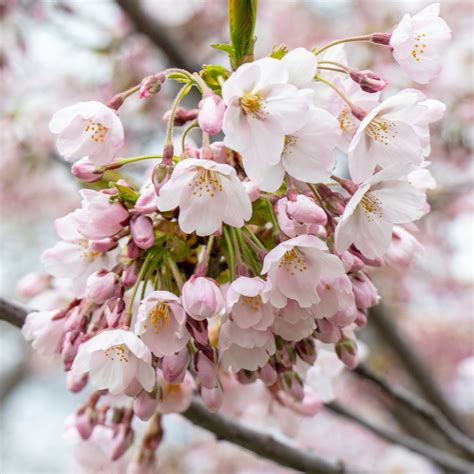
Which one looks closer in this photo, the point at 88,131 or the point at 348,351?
the point at 88,131

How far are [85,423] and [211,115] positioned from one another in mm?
777

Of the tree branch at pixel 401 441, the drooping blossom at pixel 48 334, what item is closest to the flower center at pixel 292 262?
the drooping blossom at pixel 48 334

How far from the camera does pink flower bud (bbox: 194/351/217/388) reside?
103 centimetres

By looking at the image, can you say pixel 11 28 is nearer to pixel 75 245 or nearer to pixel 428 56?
pixel 75 245

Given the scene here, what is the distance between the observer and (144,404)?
1.10 m

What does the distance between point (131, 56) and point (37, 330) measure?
3455 mm

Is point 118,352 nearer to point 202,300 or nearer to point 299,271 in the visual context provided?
point 202,300

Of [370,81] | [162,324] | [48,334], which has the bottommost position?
[48,334]

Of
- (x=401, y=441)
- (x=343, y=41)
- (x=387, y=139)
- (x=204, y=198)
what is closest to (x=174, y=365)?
(x=204, y=198)

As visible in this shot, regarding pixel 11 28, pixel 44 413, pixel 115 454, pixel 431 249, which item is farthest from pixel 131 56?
pixel 44 413

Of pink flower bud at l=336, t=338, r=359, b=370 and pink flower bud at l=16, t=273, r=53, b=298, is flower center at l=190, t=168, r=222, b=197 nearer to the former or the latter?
pink flower bud at l=336, t=338, r=359, b=370

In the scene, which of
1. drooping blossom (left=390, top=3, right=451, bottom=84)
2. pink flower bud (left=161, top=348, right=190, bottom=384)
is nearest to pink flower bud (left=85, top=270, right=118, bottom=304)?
pink flower bud (left=161, top=348, right=190, bottom=384)

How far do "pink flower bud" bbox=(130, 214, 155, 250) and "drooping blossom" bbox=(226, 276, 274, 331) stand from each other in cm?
15

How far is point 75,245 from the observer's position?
3.75ft
